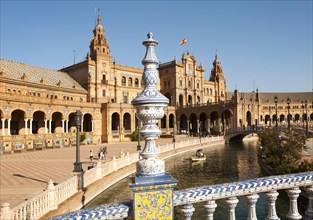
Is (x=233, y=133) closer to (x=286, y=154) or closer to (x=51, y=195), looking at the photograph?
(x=286, y=154)

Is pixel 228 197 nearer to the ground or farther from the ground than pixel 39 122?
nearer to the ground

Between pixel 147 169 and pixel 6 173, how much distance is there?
696 inches

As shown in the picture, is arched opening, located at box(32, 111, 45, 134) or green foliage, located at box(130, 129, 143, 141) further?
green foliage, located at box(130, 129, 143, 141)

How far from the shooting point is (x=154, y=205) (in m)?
3.56

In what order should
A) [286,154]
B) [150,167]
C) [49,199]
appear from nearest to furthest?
[150,167]
[49,199]
[286,154]

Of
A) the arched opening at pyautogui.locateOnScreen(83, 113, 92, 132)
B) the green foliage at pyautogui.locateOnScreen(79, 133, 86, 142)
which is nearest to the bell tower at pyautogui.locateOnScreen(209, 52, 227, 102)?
the arched opening at pyautogui.locateOnScreen(83, 113, 92, 132)

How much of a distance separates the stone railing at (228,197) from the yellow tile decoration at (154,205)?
0.18m

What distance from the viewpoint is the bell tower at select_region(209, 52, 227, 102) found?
284 ft

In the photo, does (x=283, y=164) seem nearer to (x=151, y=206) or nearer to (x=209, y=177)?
(x=209, y=177)

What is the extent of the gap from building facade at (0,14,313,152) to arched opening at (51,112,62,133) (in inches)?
6.3

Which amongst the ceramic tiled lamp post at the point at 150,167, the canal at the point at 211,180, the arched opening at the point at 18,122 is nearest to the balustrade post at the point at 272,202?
the ceramic tiled lamp post at the point at 150,167

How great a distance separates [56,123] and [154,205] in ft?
147

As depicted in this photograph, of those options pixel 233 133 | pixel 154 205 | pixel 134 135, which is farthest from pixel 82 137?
pixel 154 205

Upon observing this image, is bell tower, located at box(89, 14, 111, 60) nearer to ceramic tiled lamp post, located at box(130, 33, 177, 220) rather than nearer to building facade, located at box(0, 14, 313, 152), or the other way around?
building facade, located at box(0, 14, 313, 152)
